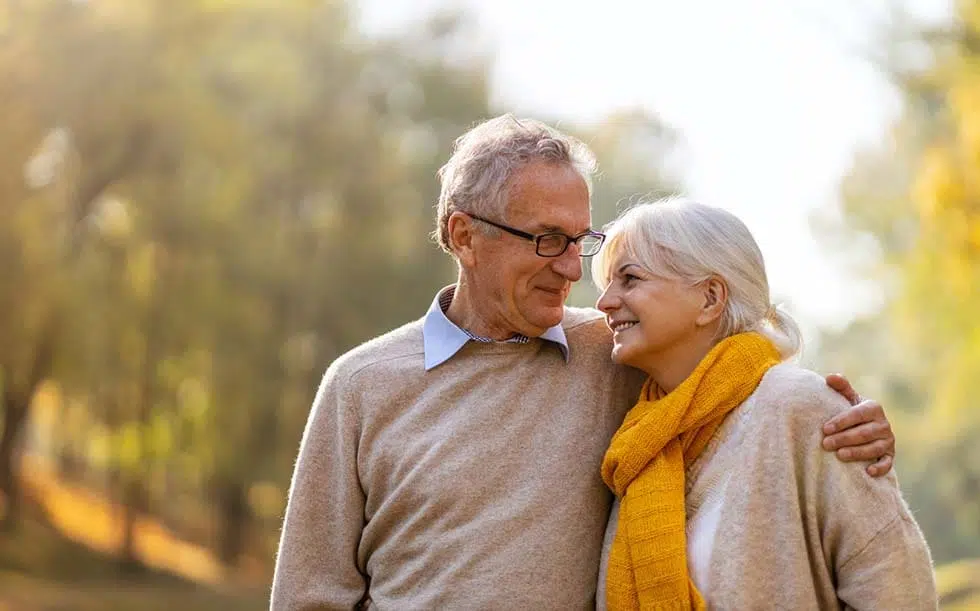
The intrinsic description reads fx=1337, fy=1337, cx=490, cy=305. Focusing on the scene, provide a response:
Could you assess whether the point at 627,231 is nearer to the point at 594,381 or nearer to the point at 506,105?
the point at 594,381

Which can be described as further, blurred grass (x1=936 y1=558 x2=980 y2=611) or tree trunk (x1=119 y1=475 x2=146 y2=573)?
tree trunk (x1=119 y1=475 x2=146 y2=573)

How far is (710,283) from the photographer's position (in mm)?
3197

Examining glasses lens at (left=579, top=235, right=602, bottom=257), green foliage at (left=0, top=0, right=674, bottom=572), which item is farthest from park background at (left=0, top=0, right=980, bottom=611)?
glasses lens at (left=579, top=235, right=602, bottom=257)

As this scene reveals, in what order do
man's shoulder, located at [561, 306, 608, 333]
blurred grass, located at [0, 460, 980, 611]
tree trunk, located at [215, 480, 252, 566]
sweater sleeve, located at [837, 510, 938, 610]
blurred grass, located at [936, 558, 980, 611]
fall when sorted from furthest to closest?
tree trunk, located at [215, 480, 252, 566]
blurred grass, located at [0, 460, 980, 611]
blurred grass, located at [936, 558, 980, 611]
man's shoulder, located at [561, 306, 608, 333]
sweater sleeve, located at [837, 510, 938, 610]

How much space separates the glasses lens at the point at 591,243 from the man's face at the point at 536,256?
0.03m

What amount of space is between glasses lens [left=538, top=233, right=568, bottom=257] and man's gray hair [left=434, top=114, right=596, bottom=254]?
0.47 ft

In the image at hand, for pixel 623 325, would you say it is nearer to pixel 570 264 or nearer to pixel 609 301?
pixel 609 301

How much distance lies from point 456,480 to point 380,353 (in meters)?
0.43

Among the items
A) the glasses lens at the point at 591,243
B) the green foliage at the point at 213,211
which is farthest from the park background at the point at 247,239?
the glasses lens at the point at 591,243

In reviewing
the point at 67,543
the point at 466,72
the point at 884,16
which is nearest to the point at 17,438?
the point at 67,543

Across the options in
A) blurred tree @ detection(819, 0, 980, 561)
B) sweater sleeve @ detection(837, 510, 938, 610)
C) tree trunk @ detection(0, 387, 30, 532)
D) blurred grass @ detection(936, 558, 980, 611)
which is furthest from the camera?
tree trunk @ detection(0, 387, 30, 532)

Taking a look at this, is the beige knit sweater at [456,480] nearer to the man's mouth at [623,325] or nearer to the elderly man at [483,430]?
the elderly man at [483,430]

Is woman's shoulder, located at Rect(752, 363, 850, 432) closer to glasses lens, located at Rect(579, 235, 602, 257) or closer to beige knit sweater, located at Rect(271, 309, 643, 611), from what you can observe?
beige knit sweater, located at Rect(271, 309, 643, 611)

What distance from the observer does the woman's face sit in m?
3.19
